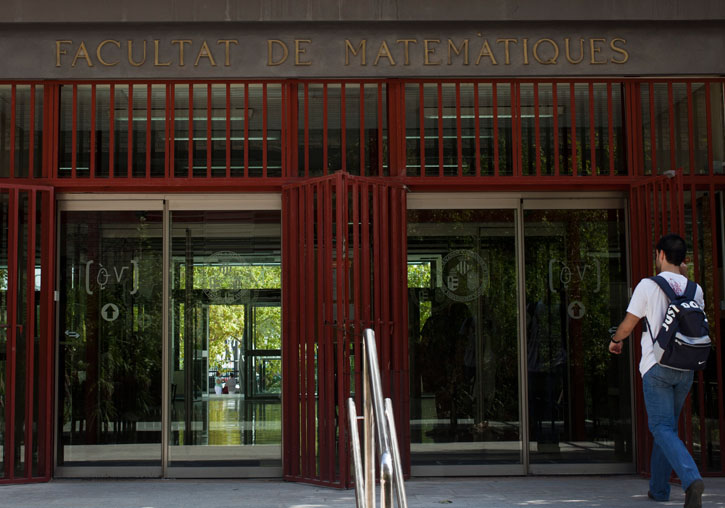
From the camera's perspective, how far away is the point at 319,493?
7.11 meters

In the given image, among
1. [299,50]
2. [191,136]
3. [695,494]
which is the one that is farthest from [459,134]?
[695,494]

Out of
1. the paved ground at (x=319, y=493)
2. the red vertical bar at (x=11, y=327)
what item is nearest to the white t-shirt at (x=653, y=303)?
the paved ground at (x=319, y=493)

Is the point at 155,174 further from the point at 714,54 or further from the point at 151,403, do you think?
the point at 714,54

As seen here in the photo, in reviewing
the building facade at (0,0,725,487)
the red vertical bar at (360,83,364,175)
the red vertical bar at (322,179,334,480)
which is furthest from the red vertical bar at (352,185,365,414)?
the red vertical bar at (360,83,364,175)

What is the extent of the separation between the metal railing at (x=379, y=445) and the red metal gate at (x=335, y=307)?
2544 mm

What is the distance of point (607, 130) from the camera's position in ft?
27.1

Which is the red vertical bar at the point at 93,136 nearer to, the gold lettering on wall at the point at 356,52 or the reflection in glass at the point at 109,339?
the gold lettering on wall at the point at 356,52

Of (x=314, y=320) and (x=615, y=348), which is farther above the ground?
(x=314, y=320)

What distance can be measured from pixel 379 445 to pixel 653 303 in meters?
2.79

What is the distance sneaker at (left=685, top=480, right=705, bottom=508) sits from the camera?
18.4 ft

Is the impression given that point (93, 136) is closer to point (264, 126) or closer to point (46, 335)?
point (264, 126)

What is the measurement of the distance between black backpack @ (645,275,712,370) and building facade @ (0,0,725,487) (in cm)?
195

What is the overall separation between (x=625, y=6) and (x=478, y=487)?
4246 millimetres

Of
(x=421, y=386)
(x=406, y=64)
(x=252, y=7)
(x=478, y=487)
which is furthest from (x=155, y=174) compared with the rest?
(x=478, y=487)
